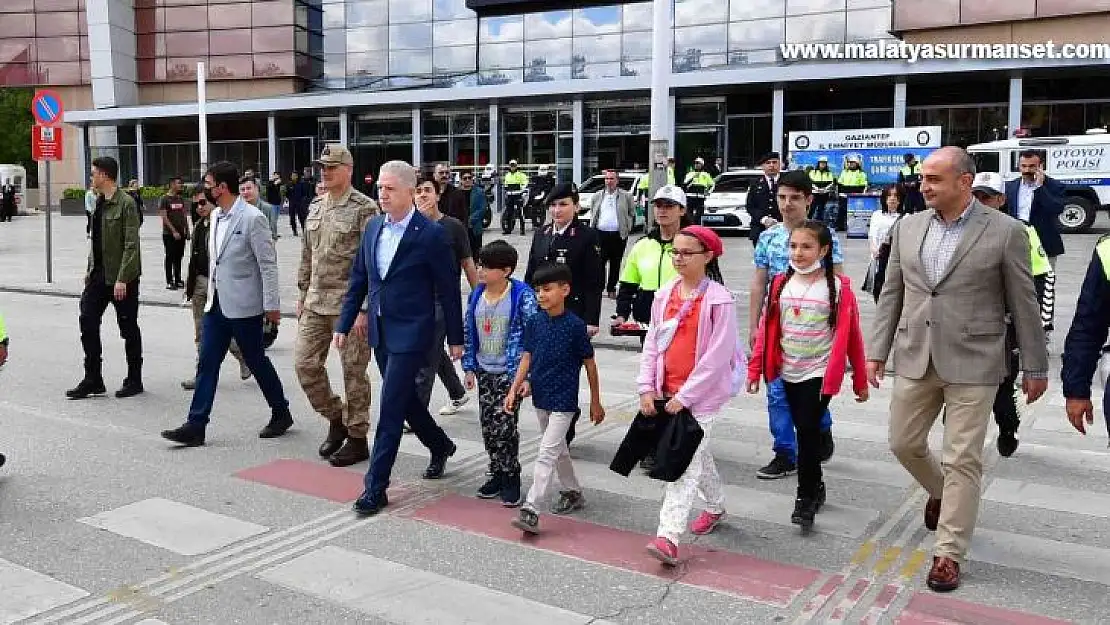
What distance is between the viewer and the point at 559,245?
6.81m

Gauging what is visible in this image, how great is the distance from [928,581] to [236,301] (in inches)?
186

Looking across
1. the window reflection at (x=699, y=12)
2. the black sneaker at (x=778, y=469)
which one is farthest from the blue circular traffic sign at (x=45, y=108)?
the window reflection at (x=699, y=12)

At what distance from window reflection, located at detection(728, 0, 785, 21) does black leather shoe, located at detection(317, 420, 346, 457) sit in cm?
3319

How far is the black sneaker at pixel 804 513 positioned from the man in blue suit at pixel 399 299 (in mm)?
1977

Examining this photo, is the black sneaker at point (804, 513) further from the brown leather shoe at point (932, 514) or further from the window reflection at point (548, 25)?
the window reflection at point (548, 25)

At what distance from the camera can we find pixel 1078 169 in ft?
74.3

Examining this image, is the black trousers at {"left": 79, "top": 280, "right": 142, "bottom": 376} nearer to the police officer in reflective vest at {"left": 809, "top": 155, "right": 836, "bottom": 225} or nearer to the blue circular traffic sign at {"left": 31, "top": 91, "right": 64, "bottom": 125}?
the blue circular traffic sign at {"left": 31, "top": 91, "right": 64, "bottom": 125}

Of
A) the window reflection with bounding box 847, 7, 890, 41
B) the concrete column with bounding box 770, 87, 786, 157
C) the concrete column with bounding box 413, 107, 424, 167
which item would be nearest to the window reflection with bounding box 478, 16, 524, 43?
the concrete column with bounding box 413, 107, 424, 167

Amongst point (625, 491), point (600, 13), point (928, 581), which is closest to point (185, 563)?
point (625, 491)

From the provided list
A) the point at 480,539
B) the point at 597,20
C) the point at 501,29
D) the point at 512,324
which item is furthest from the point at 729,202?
the point at 501,29

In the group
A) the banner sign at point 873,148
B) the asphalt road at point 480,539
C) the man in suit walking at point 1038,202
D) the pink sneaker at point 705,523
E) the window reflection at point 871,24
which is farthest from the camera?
the window reflection at point 871,24

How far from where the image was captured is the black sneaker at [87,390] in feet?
28.3

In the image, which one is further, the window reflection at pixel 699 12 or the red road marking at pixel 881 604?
the window reflection at pixel 699 12

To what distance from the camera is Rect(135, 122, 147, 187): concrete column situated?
48.3m
